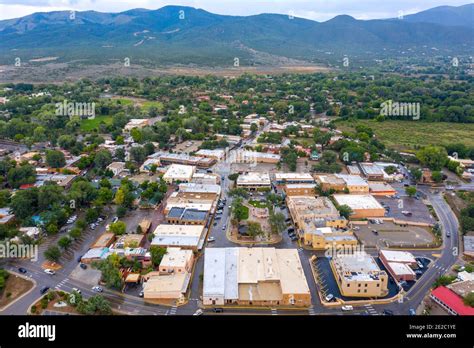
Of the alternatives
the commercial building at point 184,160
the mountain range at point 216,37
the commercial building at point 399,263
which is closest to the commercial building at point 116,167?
the commercial building at point 184,160

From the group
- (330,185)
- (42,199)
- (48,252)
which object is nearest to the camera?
(48,252)

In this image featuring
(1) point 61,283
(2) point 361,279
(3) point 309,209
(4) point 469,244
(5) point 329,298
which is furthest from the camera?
(3) point 309,209

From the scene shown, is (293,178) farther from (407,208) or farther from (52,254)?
(52,254)

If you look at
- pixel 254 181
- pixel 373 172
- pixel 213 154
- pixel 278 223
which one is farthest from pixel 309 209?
pixel 213 154

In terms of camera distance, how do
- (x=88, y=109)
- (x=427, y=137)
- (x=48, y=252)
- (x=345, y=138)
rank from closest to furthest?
(x=48, y=252), (x=345, y=138), (x=427, y=137), (x=88, y=109)

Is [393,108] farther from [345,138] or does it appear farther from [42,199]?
[42,199]

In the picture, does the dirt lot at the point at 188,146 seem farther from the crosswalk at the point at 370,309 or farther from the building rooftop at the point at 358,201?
the crosswalk at the point at 370,309
